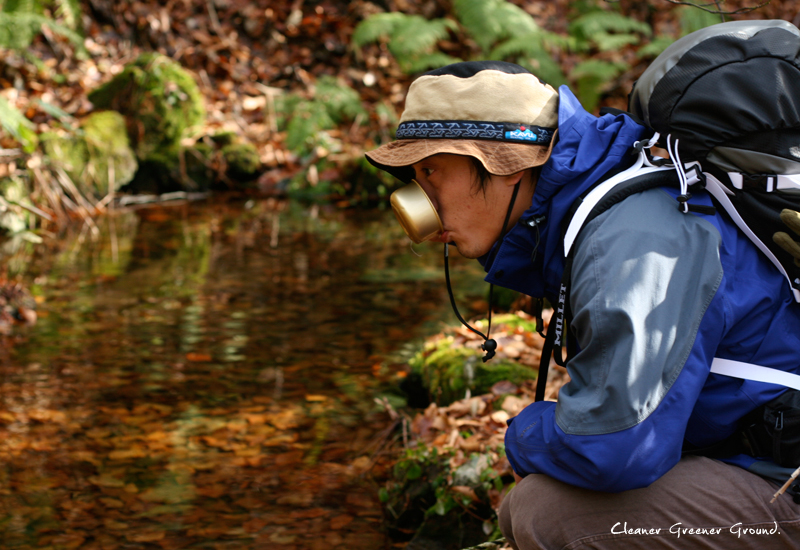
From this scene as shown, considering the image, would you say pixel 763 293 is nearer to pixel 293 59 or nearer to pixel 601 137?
pixel 601 137

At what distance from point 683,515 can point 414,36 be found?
410 inches

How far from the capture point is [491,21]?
1145 cm

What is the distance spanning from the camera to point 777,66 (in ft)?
Result: 5.28

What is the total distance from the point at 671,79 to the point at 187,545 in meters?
2.33

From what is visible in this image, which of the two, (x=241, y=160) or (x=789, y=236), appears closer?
(x=789, y=236)

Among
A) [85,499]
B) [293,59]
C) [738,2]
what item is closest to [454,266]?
[85,499]

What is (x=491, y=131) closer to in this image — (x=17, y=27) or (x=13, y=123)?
(x=13, y=123)

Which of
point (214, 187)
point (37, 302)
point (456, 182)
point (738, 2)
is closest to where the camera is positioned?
point (456, 182)

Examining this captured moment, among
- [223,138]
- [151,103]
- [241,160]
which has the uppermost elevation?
[151,103]

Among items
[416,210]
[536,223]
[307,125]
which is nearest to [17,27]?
[307,125]

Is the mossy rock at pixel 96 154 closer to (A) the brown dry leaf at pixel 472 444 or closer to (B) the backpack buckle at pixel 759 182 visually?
(A) the brown dry leaf at pixel 472 444

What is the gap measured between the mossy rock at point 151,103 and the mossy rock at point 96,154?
37 cm

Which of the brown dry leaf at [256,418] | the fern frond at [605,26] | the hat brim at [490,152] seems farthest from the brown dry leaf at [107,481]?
the fern frond at [605,26]

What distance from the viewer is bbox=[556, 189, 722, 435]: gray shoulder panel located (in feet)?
5.10
